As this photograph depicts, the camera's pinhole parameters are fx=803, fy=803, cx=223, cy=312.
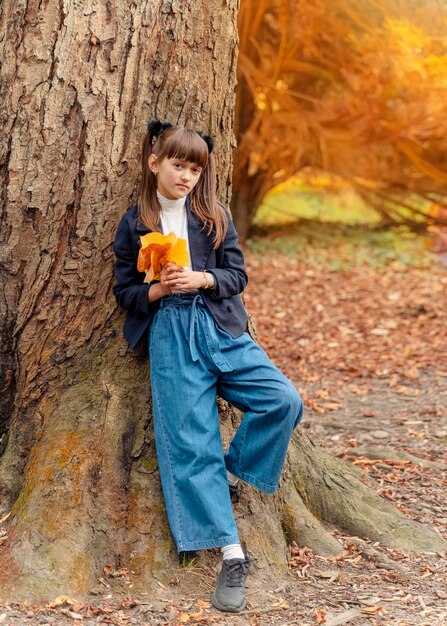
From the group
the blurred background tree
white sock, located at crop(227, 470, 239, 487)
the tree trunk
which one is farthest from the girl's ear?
the blurred background tree

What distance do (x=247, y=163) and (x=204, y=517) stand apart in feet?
25.9

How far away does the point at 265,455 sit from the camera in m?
3.04

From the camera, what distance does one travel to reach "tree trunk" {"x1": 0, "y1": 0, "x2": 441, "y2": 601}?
310 cm

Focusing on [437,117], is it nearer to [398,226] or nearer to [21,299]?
[398,226]

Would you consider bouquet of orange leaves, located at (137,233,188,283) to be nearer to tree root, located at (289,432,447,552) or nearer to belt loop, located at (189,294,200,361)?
belt loop, located at (189,294,200,361)

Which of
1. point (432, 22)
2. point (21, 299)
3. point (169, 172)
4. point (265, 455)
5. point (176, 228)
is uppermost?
point (432, 22)

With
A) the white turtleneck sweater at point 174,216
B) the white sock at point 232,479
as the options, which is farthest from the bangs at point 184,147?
the white sock at point 232,479

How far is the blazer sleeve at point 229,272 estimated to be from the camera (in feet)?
9.93

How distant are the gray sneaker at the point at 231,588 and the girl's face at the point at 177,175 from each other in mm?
1385

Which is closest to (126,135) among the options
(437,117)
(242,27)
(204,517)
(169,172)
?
(169,172)

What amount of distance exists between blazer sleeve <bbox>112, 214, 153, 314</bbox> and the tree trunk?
154mm

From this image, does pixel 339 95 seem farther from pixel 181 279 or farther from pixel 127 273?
pixel 181 279

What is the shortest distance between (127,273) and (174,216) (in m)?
0.29

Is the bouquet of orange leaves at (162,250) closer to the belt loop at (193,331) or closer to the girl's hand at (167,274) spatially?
the girl's hand at (167,274)
